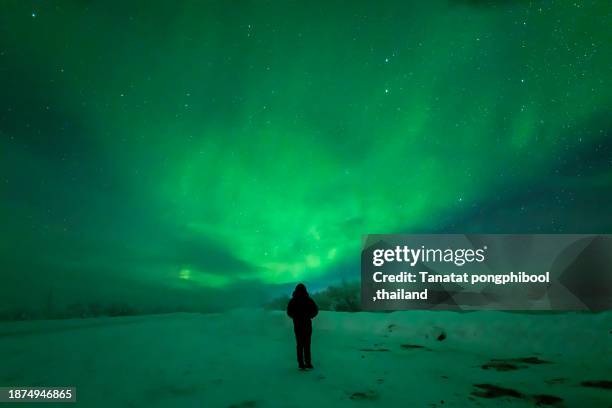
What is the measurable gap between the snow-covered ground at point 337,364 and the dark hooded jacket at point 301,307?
4.45 feet

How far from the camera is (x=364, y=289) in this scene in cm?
1995

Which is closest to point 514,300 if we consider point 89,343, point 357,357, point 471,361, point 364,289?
point 364,289

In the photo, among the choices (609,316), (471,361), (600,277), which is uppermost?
(600,277)

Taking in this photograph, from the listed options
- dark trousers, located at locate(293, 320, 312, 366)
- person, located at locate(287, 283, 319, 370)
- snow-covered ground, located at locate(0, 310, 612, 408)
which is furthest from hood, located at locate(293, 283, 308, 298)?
snow-covered ground, located at locate(0, 310, 612, 408)

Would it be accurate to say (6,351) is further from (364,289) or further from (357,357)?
(364,289)

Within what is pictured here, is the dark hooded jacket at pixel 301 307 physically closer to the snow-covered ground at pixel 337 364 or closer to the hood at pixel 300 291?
the hood at pixel 300 291

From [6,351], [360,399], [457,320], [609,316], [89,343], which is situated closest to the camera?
[360,399]

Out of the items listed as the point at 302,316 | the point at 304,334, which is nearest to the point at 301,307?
the point at 302,316

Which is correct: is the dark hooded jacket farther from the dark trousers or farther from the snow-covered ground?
the snow-covered ground

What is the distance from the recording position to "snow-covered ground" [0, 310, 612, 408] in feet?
23.2

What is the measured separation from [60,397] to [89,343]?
6112 millimetres

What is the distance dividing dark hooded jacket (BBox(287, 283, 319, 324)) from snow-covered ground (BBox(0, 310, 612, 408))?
4.45ft

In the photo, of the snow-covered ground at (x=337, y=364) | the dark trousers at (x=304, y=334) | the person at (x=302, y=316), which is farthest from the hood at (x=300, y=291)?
the snow-covered ground at (x=337, y=364)

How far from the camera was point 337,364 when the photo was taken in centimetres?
1013
